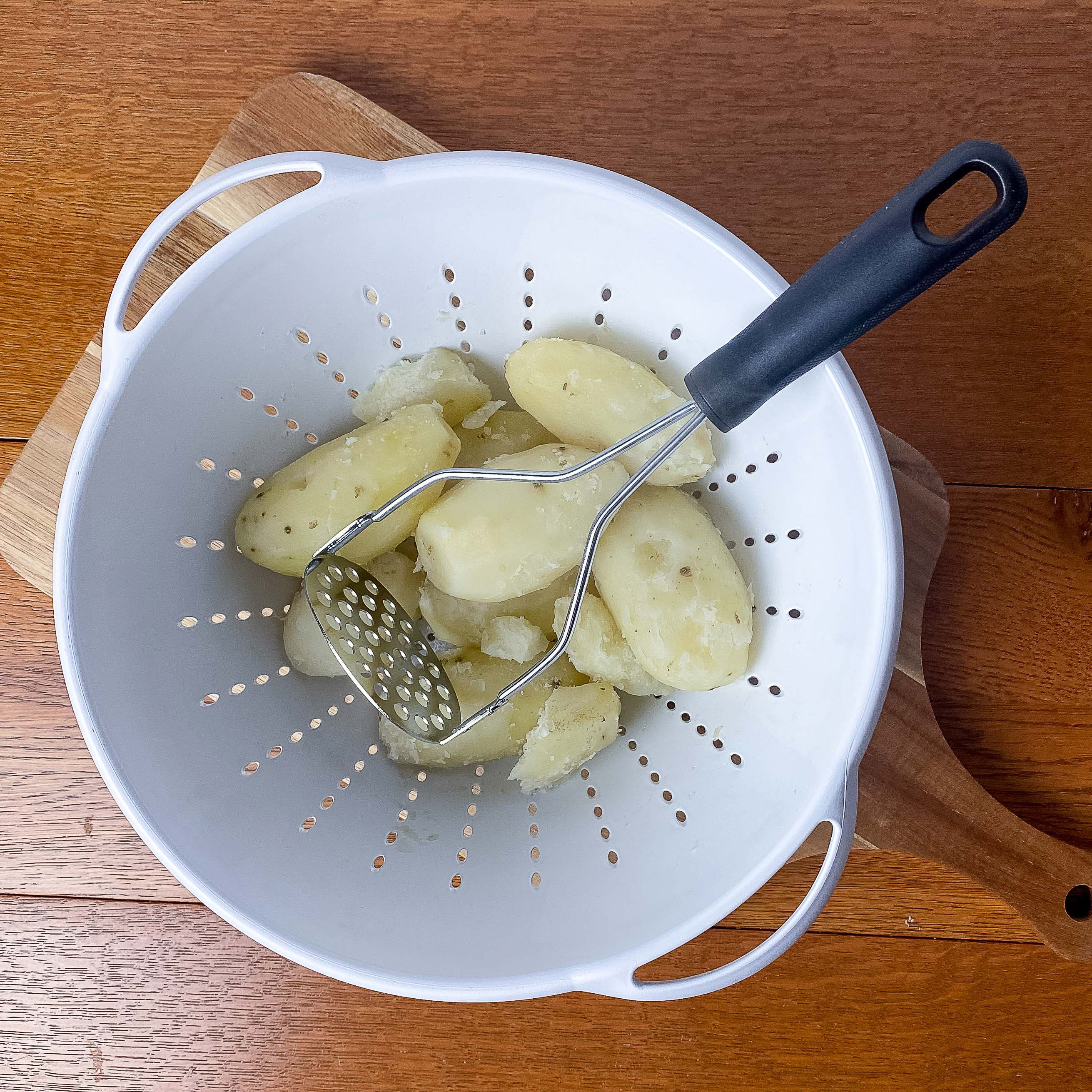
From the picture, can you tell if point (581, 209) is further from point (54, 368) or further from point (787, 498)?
point (54, 368)

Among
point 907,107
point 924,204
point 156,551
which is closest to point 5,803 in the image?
point 156,551

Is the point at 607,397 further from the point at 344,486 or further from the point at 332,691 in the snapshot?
the point at 332,691

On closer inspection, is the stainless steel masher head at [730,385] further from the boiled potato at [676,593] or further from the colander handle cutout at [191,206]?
the colander handle cutout at [191,206]

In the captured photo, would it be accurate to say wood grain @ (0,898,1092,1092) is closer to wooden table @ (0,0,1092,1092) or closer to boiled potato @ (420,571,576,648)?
wooden table @ (0,0,1092,1092)

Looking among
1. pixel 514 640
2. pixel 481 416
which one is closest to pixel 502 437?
pixel 481 416

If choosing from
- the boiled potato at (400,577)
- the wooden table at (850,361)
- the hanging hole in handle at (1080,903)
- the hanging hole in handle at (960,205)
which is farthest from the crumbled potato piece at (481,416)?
the hanging hole in handle at (1080,903)
